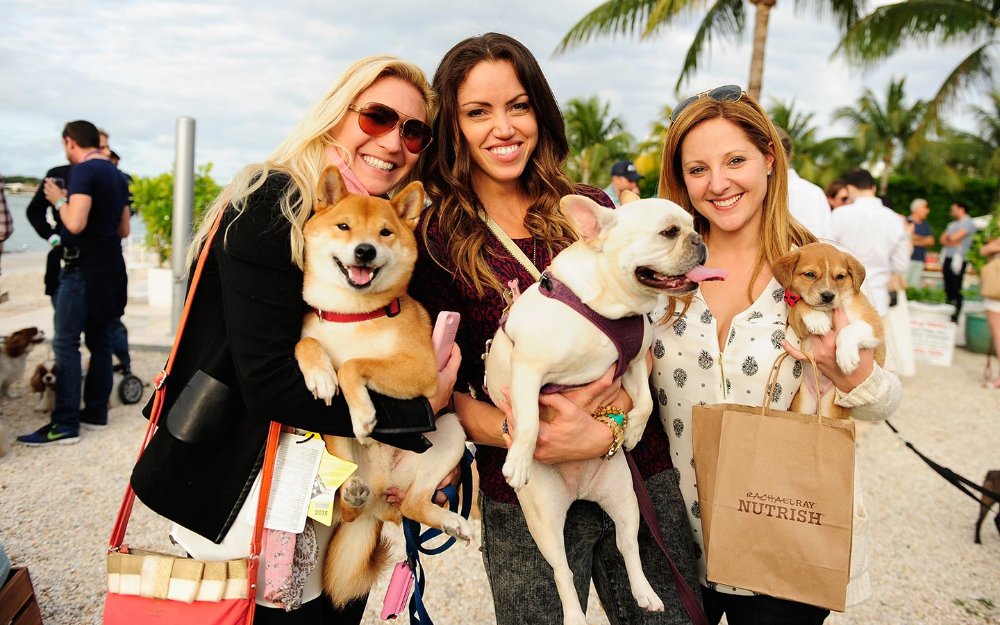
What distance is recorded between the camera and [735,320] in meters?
2.05

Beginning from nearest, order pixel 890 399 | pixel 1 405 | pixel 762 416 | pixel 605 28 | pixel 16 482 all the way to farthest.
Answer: pixel 762 416 < pixel 890 399 < pixel 16 482 < pixel 1 405 < pixel 605 28

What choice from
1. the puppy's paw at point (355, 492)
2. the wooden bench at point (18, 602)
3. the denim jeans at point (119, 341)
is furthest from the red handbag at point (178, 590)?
the denim jeans at point (119, 341)

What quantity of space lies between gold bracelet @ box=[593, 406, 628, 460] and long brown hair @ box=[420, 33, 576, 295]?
1.71ft

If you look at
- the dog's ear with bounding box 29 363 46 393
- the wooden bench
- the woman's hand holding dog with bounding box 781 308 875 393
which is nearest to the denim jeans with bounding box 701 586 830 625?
the woman's hand holding dog with bounding box 781 308 875 393

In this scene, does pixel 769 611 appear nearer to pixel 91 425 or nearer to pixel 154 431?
pixel 154 431

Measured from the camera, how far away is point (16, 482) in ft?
16.8

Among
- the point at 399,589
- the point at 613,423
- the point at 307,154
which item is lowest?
the point at 399,589

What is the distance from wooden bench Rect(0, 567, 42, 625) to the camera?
2967mm

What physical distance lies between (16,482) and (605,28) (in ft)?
41.2

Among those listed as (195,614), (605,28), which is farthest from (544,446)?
(605,28)

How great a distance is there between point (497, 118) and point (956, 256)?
15.8 m

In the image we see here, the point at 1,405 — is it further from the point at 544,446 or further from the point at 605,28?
the point at 605,28

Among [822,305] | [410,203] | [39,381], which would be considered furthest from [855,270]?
[39,381]

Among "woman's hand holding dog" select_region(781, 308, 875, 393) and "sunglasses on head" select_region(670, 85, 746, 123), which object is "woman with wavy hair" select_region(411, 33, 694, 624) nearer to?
"sunglasses on head" select_region(670, 85, 746, 123)
